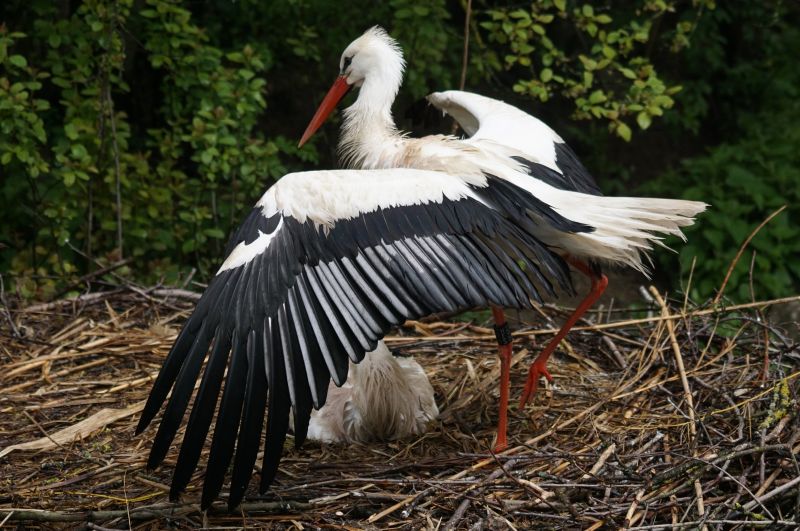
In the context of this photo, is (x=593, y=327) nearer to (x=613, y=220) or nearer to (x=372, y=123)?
(x=613, y=220)

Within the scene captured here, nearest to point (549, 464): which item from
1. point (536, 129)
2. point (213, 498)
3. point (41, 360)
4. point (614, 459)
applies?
point (614, 459)

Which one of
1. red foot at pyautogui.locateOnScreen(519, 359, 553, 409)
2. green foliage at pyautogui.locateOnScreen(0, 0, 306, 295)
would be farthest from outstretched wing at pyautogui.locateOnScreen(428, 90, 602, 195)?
green foliage at pyautogui.locateOnScreen(0, 0, 306, 295)

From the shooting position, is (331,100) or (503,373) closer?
(503,373)

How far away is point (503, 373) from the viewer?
425 cm

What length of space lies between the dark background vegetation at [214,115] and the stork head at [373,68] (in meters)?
0.61

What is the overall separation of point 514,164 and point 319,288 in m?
1.12

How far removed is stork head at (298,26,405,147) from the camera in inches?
188

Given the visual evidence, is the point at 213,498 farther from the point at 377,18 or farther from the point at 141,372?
the point at 377,18

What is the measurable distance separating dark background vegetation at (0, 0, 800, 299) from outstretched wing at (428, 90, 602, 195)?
37 cm

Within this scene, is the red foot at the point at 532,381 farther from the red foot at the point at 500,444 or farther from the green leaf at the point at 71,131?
the green leaf at the point at 71,131

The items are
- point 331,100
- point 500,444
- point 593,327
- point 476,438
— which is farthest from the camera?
point 331,100

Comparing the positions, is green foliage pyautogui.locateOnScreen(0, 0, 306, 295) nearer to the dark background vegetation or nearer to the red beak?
the dark background vegetation

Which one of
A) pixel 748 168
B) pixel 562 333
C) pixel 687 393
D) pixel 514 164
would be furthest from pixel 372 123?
pixel 748 168

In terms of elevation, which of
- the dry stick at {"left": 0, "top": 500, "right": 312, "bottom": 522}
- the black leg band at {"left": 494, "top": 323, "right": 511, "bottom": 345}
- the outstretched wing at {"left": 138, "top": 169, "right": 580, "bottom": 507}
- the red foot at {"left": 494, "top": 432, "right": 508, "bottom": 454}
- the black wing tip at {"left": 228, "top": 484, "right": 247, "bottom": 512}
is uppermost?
the outstretched wing at {"left": 138, "top": 169, "right": 580, "bottom": 507}
